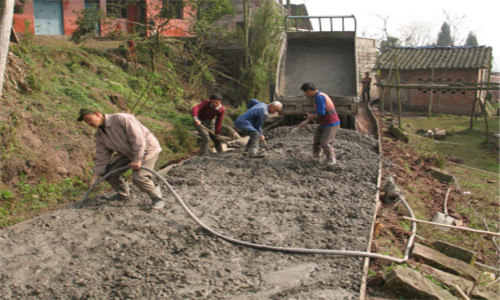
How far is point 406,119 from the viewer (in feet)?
55.8

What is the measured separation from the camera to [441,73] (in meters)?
19.5

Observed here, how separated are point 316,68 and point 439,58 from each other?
11877 mm

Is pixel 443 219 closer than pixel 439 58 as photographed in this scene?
Yes

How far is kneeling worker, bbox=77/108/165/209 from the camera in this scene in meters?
4.47

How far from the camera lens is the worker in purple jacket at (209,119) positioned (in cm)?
731

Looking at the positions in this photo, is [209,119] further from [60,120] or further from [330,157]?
[60,120]

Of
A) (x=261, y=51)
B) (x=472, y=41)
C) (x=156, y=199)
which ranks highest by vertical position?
(x=472, y=41)

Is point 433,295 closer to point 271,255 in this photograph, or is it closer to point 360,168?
point 271,255

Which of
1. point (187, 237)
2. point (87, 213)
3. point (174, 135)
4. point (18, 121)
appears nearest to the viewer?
point (187, 237)

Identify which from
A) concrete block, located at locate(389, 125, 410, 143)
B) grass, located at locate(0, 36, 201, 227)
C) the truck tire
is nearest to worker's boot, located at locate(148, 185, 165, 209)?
grass, located at locate(0, 36, 201, 227)

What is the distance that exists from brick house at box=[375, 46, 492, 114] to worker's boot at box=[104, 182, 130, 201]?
15.4 meters

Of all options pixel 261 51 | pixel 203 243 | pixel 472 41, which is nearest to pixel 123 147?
pixel 203 243

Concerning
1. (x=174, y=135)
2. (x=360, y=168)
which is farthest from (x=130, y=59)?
(x=360, y=168)

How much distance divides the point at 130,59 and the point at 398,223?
384 inches
